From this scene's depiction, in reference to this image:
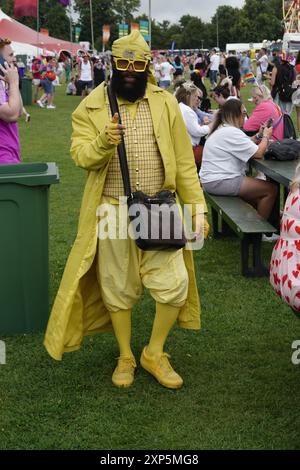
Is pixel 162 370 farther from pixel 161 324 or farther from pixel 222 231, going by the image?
pixel 222 231

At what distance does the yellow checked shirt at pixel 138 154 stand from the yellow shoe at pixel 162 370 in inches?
35.4

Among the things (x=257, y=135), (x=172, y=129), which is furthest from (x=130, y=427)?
(x=257, y=135)

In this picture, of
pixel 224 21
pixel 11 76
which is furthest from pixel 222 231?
pixel 224 21

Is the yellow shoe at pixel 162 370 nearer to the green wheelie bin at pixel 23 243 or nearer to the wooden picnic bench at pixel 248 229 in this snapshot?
the green wheelie bin at pixel 23 243

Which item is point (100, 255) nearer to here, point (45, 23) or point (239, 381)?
point (239, 381)

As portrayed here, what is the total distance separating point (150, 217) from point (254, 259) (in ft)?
7.65

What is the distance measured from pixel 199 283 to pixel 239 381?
176 cm

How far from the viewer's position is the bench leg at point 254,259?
18.7 feet

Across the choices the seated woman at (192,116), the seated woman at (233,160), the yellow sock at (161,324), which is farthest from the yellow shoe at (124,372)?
the seated woman at (192,116)

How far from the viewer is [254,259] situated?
18.7 ft

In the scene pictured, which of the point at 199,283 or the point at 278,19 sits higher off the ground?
the point at 278,19

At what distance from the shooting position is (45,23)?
86.1m

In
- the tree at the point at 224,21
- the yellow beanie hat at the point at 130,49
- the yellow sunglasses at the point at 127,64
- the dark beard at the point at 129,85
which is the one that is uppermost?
the tree at the point at 224,21

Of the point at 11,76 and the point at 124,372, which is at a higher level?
the point at 11,76
